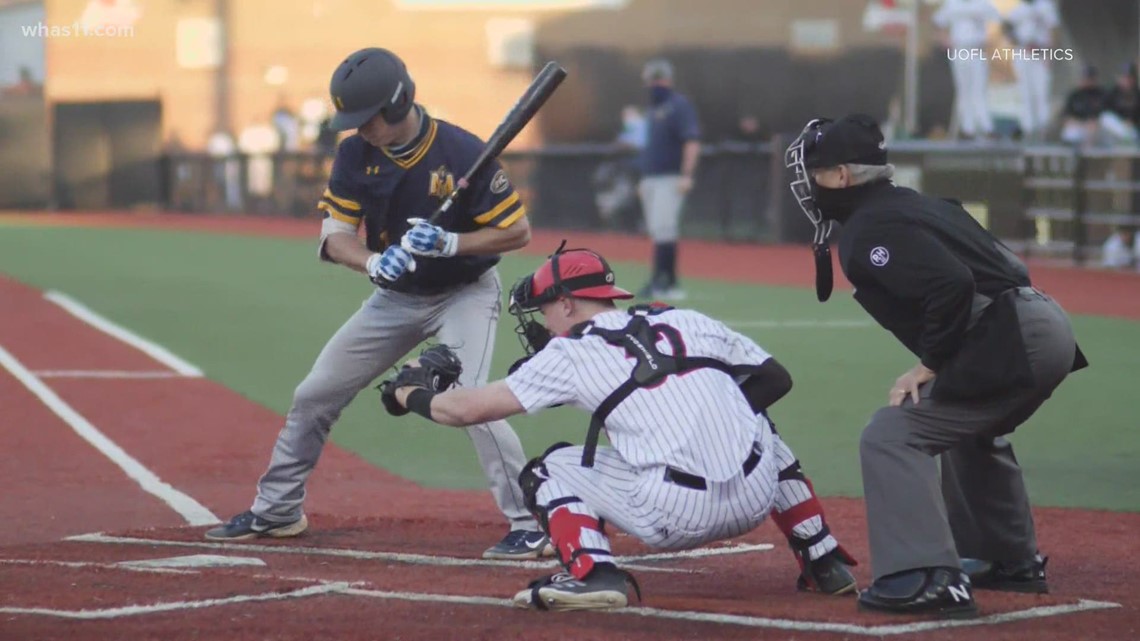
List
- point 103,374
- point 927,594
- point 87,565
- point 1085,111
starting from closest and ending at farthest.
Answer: point 927,594
point 87,565
point 103,374
point 1085,111

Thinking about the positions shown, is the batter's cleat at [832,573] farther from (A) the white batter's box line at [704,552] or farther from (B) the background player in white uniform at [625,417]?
(A) the white batter's box line at [704,552]

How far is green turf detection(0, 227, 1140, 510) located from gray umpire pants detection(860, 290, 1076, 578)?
1982 mm

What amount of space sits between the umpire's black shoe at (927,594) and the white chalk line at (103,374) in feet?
24.7

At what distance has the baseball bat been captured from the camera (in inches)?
260

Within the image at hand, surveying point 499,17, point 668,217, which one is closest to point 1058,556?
point 668,217

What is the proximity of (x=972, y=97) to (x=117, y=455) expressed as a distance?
17716 mm

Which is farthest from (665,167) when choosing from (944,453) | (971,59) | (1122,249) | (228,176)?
(228,176)

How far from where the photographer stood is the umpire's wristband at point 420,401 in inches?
220

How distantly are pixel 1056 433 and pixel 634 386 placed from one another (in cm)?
498

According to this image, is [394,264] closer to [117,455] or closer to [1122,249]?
[117,455]

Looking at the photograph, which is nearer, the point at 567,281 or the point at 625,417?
the point at 625,417

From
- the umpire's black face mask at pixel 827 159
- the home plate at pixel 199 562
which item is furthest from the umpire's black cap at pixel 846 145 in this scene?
the home plate at pixel 199 562

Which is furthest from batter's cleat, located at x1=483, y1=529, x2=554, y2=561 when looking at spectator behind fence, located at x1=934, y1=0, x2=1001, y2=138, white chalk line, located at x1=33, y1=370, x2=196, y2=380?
spectator behind fence, located at x1=934, y1=0, x2=1001, y2=138

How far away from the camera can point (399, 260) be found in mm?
6441
